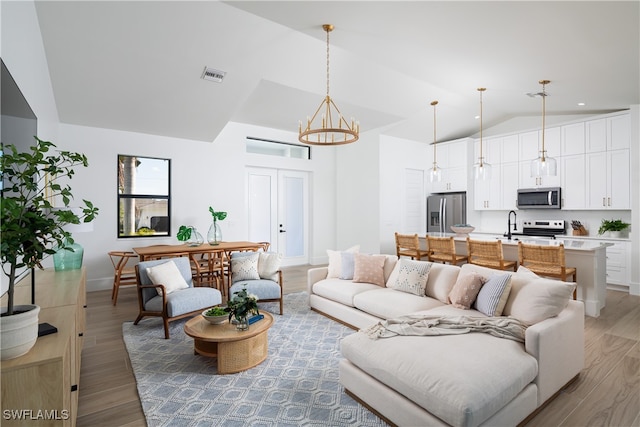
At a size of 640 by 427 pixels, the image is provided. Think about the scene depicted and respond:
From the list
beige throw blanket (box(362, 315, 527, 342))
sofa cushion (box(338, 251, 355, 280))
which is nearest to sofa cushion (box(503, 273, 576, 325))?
beige throw blanket (box(362, 315, 527, 342))

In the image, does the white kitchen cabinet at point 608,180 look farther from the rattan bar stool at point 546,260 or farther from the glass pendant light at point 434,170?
the glass pendant light at point 434,170

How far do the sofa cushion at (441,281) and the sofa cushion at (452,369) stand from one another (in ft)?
3.36

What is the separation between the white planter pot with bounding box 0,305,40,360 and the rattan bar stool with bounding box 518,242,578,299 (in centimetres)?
474

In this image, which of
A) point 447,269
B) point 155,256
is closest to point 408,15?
point 447,269

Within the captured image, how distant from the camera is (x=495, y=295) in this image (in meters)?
2.81

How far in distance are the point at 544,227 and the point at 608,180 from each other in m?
1.30

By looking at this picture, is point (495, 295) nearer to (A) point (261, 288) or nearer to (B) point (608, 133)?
(A) point (261, 288)

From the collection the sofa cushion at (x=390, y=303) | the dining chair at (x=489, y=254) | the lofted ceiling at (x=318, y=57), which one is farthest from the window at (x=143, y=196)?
the dining chair at (x=489, y=254)

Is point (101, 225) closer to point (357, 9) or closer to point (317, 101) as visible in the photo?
point (317, 101)

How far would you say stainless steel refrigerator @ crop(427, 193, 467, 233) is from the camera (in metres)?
7.29

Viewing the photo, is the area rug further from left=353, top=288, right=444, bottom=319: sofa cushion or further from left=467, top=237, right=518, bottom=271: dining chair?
left=467, top=237, right=518, bottom=271: dining chair

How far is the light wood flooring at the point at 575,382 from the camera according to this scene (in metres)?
2.18

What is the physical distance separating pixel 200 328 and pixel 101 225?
367 cm

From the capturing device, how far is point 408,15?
10.1 ft
